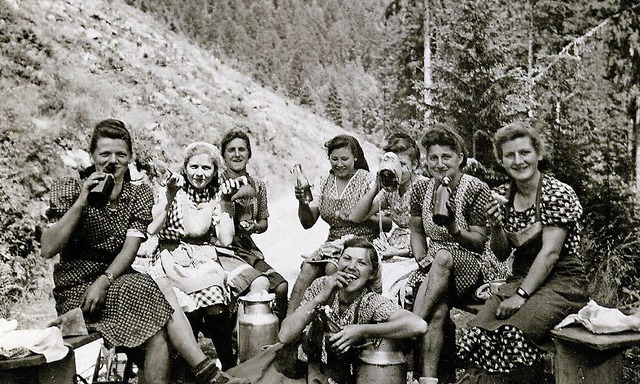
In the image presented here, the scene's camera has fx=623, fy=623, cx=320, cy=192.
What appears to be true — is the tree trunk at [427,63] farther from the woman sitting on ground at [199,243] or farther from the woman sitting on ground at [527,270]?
the woman sitting on ground at [527,270]

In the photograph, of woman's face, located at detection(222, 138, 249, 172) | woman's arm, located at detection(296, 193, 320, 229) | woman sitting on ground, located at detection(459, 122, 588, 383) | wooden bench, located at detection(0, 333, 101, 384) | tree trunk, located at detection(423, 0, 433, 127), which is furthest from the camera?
tree trunk, located at detection(423, 0, 433, 127)

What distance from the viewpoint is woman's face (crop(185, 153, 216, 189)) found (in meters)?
4.36

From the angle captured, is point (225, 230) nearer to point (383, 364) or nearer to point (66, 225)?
point (66, 225)

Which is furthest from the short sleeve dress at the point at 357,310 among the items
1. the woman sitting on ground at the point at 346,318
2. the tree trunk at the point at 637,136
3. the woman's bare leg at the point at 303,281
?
the tree trunk at the point at 637,136

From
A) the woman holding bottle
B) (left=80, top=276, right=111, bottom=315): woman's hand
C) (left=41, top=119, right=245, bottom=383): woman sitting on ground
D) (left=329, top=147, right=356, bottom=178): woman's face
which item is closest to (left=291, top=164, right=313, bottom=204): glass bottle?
(left=329, top=147, right=356, bottom=178): woman's face

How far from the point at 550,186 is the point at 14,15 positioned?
12.2 metres

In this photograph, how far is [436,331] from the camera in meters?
3.80

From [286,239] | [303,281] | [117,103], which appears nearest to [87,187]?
[303,281]

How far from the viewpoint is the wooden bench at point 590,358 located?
117 inches

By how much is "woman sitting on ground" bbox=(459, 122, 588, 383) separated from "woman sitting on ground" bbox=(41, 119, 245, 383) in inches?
56.4

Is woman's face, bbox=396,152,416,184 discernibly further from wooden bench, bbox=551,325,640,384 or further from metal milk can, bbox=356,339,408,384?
wooden bench, bbox=551,325,640,384

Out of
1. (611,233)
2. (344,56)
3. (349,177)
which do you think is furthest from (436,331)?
(344,56)

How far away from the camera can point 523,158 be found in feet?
11.8

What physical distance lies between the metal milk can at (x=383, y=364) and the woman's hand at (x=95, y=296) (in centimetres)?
146
